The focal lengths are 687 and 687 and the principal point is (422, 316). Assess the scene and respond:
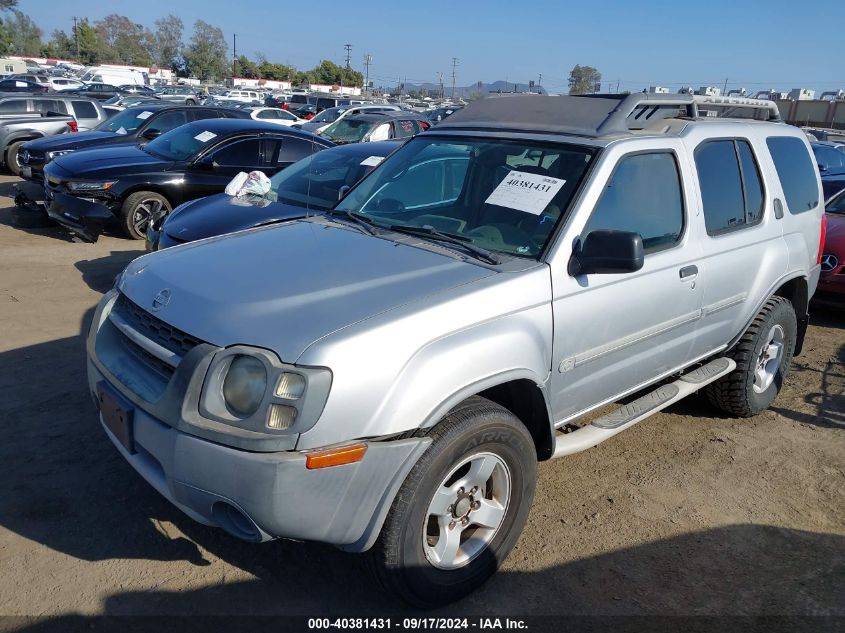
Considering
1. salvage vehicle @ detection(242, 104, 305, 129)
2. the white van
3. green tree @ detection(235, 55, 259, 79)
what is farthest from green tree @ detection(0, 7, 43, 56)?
salvage vehicle @ detection(242, 104, 305, 129)

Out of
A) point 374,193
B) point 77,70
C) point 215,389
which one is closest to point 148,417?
point 215,389

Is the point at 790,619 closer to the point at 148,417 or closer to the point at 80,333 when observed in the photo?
the point at 148,417

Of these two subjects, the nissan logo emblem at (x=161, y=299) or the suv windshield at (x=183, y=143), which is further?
the suv windshield at (x=183, y=143)

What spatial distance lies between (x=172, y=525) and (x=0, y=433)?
1475 mm

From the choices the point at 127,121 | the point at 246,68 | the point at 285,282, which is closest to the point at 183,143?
the point at 127,121

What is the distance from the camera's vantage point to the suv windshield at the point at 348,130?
15.1 meters

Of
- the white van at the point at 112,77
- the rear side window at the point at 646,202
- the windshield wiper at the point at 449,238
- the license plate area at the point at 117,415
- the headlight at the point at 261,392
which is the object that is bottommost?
A: the license plate area at the point at 117,415

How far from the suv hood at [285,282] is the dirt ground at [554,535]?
1.15m

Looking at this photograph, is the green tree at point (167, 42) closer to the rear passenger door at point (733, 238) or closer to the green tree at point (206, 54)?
the green tree at point (206, 54)

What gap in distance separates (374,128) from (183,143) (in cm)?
605

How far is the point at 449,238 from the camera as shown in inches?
131

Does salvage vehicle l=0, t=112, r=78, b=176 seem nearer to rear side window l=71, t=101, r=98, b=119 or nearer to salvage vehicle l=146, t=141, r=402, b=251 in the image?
rear side window l=71, t=101, r=98, b=119

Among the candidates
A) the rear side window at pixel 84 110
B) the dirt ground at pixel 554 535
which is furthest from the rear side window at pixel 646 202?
the rear side window at pixel 84 110

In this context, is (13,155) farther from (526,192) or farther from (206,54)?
(206,54)
